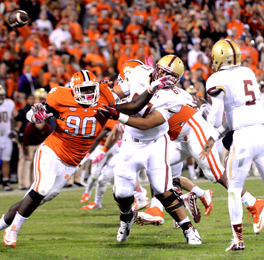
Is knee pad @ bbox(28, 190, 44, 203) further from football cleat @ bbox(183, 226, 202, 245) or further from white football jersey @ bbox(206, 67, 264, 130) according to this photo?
white football jersey @ bbox(206, 67, 264, 130)

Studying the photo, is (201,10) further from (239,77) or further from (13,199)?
(239,77)

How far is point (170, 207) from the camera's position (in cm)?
471

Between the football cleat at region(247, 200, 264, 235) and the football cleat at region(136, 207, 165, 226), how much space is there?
3.41 ft

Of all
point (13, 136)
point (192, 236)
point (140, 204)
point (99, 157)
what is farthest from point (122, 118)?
point (13, 136)

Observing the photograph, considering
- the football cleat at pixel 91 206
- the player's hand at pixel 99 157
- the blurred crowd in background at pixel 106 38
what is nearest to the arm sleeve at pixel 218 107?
the player's hand at pixel 99 157

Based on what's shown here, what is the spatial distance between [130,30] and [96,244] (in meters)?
9.57

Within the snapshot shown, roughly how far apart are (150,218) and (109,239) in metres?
0.53

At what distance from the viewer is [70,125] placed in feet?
16.6

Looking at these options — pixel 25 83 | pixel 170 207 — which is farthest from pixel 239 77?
pixel 25 83

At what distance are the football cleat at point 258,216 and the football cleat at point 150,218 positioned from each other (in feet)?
3.41

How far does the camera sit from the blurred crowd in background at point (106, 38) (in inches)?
436

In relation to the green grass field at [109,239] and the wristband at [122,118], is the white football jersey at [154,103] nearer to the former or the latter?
the wristband at [122,118]

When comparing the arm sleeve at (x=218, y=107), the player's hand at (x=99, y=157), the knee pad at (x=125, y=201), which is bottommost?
the player's hand at (x=99, y=157)

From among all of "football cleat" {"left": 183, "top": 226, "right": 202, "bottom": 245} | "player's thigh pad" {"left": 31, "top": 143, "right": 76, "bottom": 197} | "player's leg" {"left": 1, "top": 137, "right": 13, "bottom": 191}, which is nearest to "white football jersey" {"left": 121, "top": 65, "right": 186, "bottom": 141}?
"player's thigh pad" {"left": 31, "top": 143, "right": 76, "bottom": 197}
